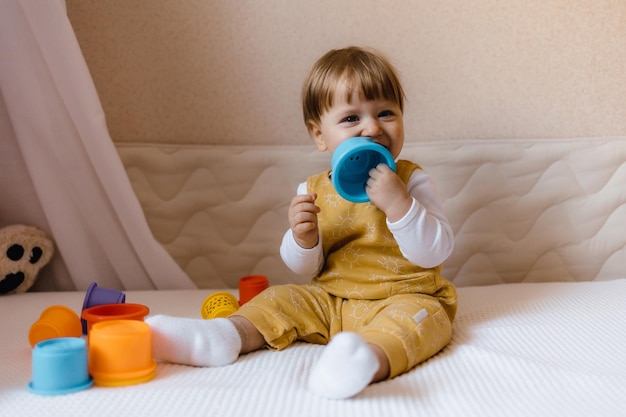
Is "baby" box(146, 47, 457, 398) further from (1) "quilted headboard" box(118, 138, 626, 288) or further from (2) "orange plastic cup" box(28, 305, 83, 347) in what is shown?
(1) "quilted headboard" box(118, 138, 626, 288)

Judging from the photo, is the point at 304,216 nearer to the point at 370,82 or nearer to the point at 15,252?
the point at 370,82

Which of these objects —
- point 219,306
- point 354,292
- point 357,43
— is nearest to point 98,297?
point 219,306

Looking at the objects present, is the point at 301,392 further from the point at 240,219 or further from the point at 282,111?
the point at 282,111

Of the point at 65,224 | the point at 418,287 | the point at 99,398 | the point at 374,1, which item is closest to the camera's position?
the point at 99,398

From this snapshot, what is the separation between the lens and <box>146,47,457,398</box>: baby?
40.4 inches

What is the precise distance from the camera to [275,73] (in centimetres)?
165

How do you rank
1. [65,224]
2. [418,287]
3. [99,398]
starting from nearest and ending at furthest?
[99,398]
[418,287]
[65,224]

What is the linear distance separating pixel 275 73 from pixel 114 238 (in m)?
0.54

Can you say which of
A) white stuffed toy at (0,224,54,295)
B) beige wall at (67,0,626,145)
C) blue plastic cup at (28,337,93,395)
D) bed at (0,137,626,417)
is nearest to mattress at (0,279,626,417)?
blue plastic cup at (28,337,93,395)

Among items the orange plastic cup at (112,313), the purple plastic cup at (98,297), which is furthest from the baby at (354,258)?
the purple plastic cup at (98,297)

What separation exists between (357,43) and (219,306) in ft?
2.41

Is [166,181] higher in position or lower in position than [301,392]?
higher

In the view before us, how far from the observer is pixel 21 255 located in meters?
1.51

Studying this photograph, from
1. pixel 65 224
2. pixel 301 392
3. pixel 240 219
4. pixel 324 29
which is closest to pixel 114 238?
pixel 65 224
